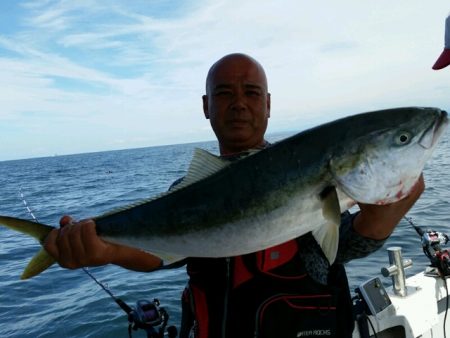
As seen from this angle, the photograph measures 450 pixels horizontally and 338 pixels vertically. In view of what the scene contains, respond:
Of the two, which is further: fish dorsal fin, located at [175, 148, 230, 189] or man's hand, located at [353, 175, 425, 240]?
fish dorsal fin, located at [175, 148, 230, 189]

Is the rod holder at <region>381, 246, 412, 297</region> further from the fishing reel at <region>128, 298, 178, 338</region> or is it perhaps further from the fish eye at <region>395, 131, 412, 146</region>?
the fish eye at <region>395, 131, 412, 146</region>

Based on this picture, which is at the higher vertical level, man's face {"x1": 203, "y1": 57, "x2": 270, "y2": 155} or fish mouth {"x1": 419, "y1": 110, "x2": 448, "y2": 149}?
man's face {"x1": 203, "y1": 57, "x2": 270, "y2": 155}

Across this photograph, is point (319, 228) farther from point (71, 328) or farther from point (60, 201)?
point (60, 201)

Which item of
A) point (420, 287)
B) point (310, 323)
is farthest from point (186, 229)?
point (420, 287)

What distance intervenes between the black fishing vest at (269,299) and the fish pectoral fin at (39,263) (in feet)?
3.99

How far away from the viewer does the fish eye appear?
2.77 meters

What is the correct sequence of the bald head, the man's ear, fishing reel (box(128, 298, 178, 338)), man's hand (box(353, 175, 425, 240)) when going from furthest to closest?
fishing reel (box(128, 298, 178, 338)) < the man's ear < the bald head < man's hand (box(353, 175, 425, 240))

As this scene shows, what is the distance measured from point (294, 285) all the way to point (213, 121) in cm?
170

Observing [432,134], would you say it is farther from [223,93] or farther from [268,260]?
[223,93]

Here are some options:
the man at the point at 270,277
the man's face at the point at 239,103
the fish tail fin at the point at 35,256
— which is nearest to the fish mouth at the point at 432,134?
the man at the point at 270,277

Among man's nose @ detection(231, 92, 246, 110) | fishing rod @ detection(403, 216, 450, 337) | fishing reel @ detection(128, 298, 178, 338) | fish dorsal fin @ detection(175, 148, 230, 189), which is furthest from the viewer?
fishing rod @ detection(403, 216, 450, 337)

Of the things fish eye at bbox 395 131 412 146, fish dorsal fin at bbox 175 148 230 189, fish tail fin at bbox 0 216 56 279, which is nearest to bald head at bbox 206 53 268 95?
fish dorsal fin at bbox 175 148 230 189

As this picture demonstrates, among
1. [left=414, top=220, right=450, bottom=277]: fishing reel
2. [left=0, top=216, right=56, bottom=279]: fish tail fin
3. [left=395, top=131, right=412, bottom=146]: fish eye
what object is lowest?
[left=414, top=220, right=450, bottom=277]: fishing reel

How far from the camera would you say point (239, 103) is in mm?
3865
